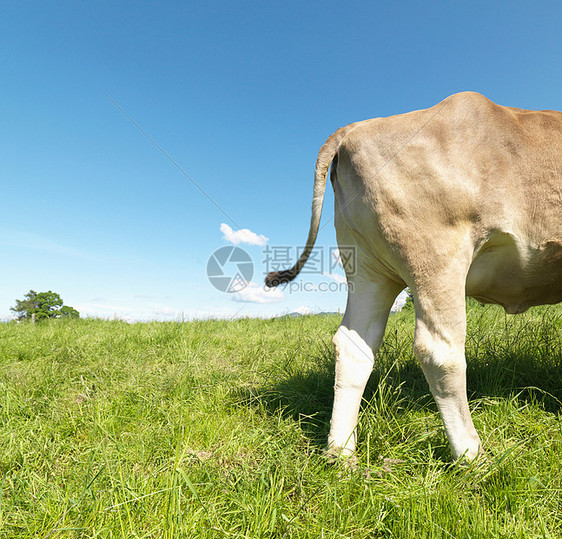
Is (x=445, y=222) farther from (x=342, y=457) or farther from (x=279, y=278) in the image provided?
(x=342, y=457)

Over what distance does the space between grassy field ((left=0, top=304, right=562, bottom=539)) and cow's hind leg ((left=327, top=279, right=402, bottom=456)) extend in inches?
5.6

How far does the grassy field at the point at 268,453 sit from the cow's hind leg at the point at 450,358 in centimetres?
17

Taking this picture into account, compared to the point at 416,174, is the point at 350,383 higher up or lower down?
lower down

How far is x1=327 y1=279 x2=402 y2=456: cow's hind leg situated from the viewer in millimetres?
2383

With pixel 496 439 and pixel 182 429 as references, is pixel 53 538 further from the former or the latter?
pixel 496 439

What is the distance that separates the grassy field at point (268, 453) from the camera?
1.72 m

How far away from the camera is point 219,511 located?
180cm

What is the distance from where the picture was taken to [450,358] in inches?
85.0

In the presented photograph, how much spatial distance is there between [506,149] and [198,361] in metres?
3.58

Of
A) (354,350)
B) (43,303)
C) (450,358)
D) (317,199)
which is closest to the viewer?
(450,358)

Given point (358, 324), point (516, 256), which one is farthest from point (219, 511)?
point (516, 256)

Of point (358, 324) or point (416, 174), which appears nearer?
point (416, 174)

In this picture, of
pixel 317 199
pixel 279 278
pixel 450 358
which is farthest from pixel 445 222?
pixel 279 278

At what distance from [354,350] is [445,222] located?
1.01m
